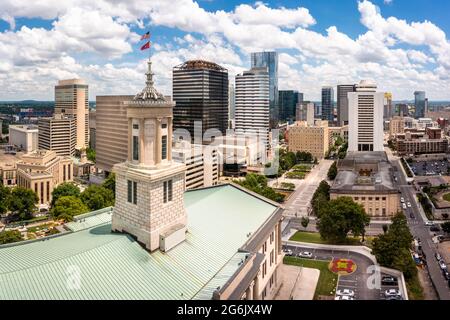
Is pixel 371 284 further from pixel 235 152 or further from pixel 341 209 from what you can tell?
pixel 235 152

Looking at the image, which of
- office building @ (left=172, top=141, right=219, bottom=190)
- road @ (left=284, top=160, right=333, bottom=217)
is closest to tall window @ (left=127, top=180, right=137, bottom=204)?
road @ (left=284, top=160, right=333, bottom=217)

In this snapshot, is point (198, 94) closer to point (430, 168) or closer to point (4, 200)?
point (4, 200)

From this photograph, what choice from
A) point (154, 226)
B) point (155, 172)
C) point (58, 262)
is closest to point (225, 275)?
point (154, 226)

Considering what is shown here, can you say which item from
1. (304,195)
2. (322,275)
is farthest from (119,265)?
(304,195)

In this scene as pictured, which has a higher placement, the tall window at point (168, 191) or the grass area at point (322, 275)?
the tall window at point (168, 191)

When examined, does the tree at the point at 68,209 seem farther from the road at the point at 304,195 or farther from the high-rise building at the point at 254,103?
the high-rise building at the point at 254,103

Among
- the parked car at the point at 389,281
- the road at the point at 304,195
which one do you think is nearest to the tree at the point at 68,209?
the road at the point at 304,195
